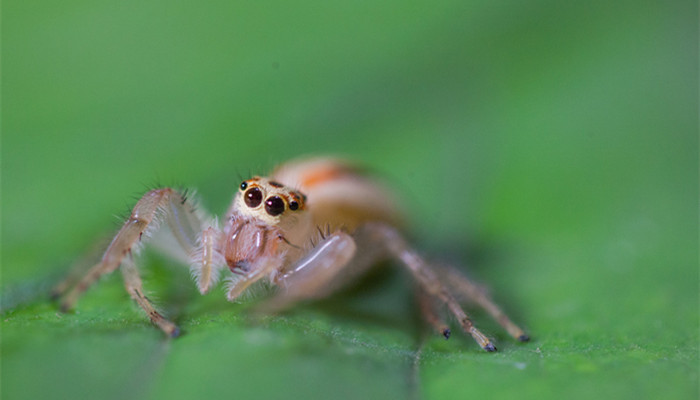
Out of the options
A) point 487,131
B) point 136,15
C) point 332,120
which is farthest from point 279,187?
point 136,15

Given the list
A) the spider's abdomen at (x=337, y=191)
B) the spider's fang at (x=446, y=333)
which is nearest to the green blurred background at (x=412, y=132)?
the spider's fang at (x=446, y=333)

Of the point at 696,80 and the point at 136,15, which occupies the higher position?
the point at 696,80

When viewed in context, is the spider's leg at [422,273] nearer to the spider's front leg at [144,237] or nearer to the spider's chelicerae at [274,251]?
the spider's chelicerae at [274,251]

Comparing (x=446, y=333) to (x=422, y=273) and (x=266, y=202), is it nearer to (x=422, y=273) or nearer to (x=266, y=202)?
(x=422, y=273)

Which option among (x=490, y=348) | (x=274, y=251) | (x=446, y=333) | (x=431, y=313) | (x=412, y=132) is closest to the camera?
(x=490, y=348)

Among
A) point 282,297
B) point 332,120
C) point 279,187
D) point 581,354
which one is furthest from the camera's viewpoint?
point 332,120

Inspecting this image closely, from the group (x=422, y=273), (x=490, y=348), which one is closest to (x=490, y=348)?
(x=490, y=348)

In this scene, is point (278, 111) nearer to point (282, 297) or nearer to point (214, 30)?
point (214, 30)
